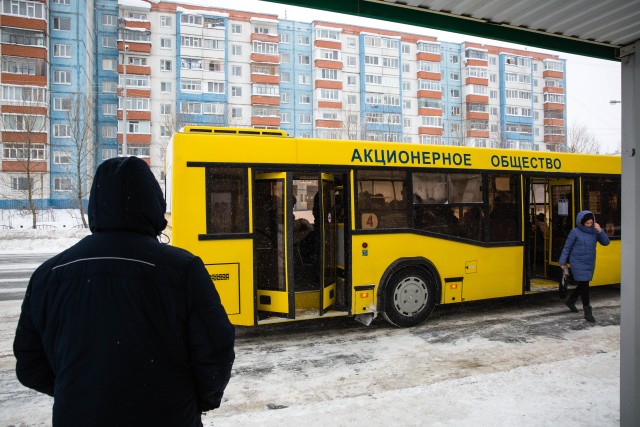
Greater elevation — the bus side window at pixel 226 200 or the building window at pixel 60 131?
the building window at pixel 60 131

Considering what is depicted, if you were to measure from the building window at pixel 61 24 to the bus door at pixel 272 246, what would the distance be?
5024 centimetres

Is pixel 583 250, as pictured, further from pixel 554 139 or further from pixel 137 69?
pixel 554 139

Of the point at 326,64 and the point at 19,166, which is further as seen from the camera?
the point at 326,64

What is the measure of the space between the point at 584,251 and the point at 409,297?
126 inches

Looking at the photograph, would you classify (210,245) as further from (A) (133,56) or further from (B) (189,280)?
(A) (133,56)

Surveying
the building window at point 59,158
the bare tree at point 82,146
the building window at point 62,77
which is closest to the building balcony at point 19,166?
the bare tree at point 82,146

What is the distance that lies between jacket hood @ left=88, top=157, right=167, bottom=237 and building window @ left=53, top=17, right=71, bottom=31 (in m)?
54.2

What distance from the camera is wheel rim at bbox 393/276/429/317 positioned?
296 inches

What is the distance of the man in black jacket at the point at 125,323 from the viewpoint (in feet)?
6.14

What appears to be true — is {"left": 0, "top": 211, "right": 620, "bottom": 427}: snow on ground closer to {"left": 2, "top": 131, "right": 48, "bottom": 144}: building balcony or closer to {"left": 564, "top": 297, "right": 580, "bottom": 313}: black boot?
{"left": 564, "top": 297, "right": 580, "bottom": 313}: black boot

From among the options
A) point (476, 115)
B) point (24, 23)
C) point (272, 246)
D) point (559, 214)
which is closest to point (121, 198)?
point (272, 246)

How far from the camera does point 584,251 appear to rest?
25.9 ft

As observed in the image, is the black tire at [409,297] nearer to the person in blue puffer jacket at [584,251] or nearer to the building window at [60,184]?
the person in blue puffer jacket at [584,251]

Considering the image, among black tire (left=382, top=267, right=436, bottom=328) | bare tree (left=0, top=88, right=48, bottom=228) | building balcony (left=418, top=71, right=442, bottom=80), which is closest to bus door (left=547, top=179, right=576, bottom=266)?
black tire (left=382, top=267, right=436, bottom=328)
